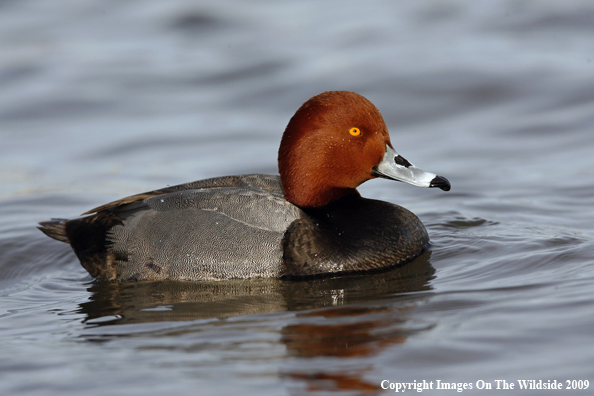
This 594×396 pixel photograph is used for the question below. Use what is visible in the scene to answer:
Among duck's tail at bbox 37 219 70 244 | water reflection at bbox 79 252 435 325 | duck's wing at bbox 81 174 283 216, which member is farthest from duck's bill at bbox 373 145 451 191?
duck's tail at bbox 37 219 70 244

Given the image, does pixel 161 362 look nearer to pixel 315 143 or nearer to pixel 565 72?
pixel 315 143

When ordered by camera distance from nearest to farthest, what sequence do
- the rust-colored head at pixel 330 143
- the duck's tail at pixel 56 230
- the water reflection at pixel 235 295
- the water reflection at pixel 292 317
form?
the water reflection at pixel 292 317, the water reflection at pixel 235 295, the rust-colored head at pixel 330 143, the duck's tail at pixel 56 230

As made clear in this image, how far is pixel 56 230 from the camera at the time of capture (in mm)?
6012

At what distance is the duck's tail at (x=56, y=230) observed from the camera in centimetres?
597

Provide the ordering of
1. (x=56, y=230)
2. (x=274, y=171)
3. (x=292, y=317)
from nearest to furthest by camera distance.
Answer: (x=292, y=317), (x=56, y=230), (x=274, y=171)

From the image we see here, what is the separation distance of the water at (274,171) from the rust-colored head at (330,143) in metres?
0.76

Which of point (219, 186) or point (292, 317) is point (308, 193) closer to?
point (219, 186)

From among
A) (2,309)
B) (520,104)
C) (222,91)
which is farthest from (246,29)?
(2,309)

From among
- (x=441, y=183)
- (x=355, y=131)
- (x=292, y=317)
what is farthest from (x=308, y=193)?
(x=292, y=317)

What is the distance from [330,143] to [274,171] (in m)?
2.85

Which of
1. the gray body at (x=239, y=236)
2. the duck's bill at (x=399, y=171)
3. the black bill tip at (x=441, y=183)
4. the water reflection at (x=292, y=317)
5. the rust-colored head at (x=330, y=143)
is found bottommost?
the water reflection at (x=292, y=317)

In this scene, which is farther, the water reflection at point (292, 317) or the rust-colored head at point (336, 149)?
the rust-colored head at point (336, 149)

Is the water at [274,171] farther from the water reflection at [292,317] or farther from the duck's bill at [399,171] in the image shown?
the duck's bill at [399,171]

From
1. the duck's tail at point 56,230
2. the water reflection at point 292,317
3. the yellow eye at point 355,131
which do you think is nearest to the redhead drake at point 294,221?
the yellow eye at point 355,131
